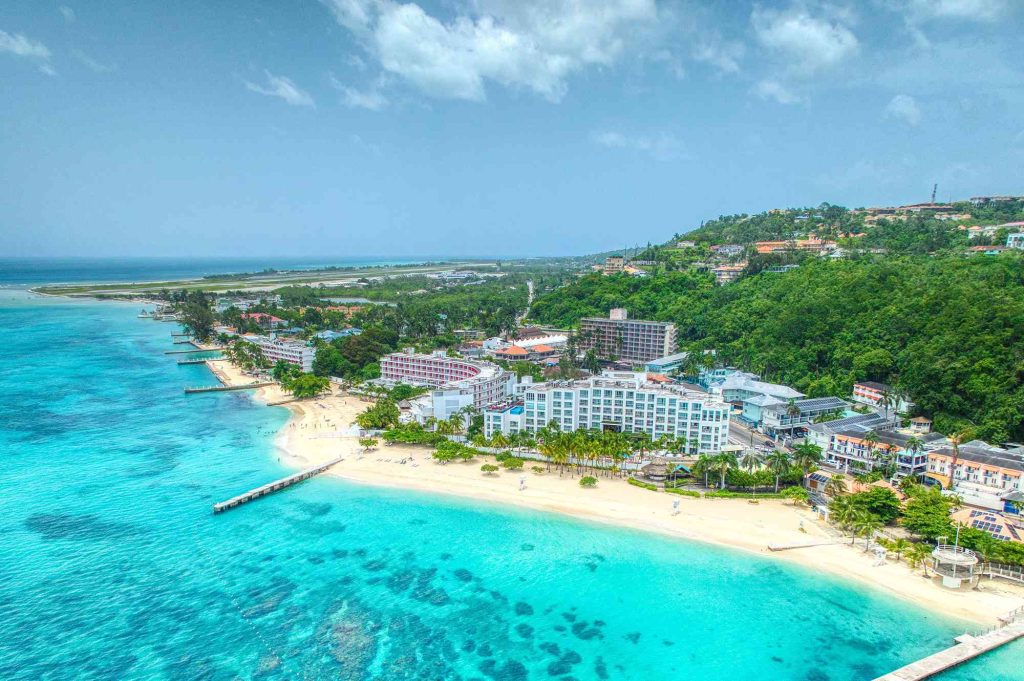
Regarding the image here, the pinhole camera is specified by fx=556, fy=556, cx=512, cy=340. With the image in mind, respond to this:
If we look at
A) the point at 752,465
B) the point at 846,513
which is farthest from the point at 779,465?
the point at 846,513

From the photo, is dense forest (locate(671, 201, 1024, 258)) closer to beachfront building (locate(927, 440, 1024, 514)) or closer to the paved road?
the paved road

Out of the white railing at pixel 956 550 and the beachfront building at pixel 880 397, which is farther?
the beachfront building at pixel 880 397

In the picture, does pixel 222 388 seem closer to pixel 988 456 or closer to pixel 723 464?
pixel 723 464

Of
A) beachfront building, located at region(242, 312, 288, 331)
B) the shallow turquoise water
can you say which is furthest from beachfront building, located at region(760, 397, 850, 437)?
beachfront building, located at region(242, 312, 288, 331)

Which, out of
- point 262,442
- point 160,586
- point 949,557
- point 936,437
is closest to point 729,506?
point 949,557

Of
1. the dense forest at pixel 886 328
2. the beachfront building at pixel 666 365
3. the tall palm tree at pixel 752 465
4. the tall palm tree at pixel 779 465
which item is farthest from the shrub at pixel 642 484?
the beachfront building at pixel 666 365

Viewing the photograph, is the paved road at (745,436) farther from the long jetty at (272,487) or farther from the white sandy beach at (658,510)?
the long jetty at (272,487)
